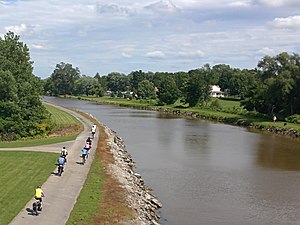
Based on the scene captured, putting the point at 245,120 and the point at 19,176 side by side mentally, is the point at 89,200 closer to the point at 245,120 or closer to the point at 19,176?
the point at 19,176

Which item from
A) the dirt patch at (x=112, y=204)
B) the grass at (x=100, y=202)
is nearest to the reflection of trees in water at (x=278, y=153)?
the dirt patch at (x=112, y=204)

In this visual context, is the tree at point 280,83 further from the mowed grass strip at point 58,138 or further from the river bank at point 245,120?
the mowed grass strip at point 58,138

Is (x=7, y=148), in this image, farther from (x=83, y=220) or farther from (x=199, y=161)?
(x=83, y=220)

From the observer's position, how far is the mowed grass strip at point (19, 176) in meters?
21.3

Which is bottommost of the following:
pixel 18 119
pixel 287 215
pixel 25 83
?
pixel 287 215

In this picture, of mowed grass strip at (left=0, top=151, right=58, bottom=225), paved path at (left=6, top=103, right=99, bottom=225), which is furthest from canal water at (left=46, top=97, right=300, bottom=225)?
mowed grass strip at (left=0, top=151, right=58, bottom=225)

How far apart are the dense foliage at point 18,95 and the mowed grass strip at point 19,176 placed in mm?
14608

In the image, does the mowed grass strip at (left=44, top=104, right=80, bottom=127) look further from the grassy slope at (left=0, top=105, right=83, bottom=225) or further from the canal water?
the grassy slope at (left=0, top=105, right=83, bottom=225)

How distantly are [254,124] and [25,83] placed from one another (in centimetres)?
4028

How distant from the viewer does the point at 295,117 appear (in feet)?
246

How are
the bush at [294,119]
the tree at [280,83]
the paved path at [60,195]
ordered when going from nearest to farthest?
1. the paved path at [60,195]
2. the bush at [294,119]
3. the tree at [280,83]

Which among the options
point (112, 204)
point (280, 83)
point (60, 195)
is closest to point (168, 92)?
point (280, 83)

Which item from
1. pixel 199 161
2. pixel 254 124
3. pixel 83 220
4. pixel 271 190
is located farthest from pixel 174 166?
pixel 254 124

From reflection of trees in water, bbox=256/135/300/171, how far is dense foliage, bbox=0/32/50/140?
959 inches
